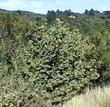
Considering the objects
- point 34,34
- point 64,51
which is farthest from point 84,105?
point 34,34

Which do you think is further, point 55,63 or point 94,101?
point 55,63

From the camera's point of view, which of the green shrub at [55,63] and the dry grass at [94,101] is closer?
the dry grass at [94,101]

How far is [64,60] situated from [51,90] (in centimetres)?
70

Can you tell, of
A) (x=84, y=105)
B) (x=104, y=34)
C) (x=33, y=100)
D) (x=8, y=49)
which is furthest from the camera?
(x=104, y=34)

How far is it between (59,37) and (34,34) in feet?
1.85

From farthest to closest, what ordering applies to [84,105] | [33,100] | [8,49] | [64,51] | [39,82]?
[8,49], [64,51], [39,82], [33,100], [84,105]

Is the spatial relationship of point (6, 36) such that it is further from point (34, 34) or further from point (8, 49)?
A: point (34, 34)

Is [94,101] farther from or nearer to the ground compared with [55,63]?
nearer to the ground

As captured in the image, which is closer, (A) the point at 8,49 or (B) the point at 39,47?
(B) the point at 39,47

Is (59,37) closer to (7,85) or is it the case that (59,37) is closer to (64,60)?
(64,60)

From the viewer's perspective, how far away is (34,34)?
888 cm

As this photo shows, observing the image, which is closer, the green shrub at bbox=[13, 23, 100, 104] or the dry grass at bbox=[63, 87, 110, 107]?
the dry grass at bbox=[63, 87, 110, 107]

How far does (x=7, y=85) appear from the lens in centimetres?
673

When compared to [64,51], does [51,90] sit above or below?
below
